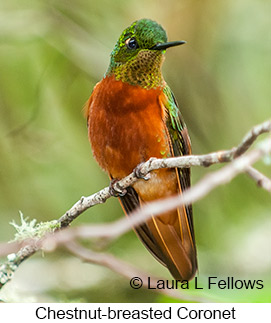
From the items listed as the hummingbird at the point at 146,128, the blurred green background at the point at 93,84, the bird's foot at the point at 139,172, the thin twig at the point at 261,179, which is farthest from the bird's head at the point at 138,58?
the thin twig at the point at 261,179

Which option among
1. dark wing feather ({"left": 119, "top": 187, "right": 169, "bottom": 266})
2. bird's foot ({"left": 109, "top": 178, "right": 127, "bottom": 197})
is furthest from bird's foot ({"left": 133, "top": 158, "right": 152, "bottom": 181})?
dark wing feather ({"left": 119, "top": 187, "right": 169, "bottom": 266})

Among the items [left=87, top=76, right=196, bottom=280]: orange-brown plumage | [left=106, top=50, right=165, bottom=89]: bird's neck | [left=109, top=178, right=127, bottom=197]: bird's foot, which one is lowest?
[left=109, top=178, right=127, bottom=197]: bird's foot

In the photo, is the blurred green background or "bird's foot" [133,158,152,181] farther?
the blurred green background

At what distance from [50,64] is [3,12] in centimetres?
39

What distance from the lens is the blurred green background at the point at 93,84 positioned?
2717mm

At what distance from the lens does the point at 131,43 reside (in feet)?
6.84

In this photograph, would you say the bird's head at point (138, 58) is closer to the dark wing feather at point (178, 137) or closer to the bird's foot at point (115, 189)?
the dark wing feather at point (178, 137)

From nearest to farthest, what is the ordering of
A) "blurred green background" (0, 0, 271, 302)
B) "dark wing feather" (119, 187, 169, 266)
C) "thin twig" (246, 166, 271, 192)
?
"thin twig" (246, 166, 271, 192) < "dark wing feather" (119, 187, 169, 266) < "blurred green background" (0, 0, 271, 302)

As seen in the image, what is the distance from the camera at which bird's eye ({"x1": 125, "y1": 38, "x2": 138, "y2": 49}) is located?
2.07 metres

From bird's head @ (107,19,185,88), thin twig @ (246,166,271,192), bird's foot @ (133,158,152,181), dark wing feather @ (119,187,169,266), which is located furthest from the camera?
dark wing feather @ (119,187,169,266)

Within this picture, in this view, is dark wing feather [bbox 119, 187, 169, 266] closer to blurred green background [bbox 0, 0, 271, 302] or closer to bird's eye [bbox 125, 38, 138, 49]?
blurred green background [bbox 0, 0, 271, 302]

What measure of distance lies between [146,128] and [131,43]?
14.7 inches
